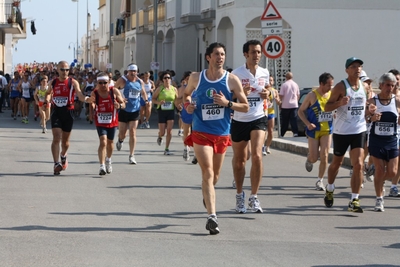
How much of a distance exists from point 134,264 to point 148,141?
53.7 ft

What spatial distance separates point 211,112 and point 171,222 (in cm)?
139

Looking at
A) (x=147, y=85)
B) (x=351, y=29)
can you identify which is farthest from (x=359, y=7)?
(x=147, y=85)

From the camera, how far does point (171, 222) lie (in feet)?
32.9

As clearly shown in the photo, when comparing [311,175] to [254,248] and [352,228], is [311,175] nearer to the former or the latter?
[352,228]

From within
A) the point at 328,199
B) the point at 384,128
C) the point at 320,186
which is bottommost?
the point at 320,186

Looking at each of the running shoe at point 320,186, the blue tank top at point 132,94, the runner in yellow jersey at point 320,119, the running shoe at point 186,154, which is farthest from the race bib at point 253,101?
the running shoe at point 186,154

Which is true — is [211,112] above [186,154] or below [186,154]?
above

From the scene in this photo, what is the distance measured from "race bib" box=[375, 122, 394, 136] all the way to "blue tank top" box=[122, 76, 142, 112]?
256 inches

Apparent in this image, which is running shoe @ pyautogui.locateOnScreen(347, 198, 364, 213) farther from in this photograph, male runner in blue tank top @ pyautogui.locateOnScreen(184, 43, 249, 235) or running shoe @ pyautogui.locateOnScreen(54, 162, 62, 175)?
running shoe @ pyautogui.locateOnScreen(54, 162, 62, 175)

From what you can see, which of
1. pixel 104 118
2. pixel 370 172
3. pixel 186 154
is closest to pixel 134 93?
pixel 186 154

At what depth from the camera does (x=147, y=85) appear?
2752 centimetres

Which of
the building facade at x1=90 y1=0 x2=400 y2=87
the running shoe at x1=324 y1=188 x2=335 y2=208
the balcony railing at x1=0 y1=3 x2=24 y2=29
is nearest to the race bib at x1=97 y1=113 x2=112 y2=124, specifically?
the running shoe at x1=324 y1=188 x2=335 y2=208

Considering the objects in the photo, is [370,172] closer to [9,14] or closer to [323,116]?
[323,116]

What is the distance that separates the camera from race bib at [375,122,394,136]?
11508 millimetres
